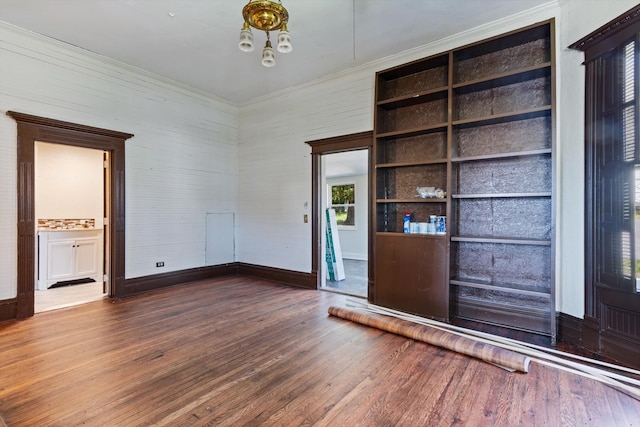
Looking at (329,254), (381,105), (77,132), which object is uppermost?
(381,105)

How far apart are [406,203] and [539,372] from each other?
7.44 ft

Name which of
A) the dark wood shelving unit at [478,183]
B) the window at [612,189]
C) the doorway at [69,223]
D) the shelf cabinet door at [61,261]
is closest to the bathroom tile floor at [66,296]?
the doorway at [69,223]

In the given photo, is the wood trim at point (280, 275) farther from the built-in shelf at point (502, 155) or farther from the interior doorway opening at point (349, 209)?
the built-in shelf at point (502, 155)

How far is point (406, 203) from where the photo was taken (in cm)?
414

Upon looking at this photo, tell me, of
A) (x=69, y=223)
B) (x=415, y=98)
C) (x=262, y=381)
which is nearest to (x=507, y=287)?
(x=415, y=98)

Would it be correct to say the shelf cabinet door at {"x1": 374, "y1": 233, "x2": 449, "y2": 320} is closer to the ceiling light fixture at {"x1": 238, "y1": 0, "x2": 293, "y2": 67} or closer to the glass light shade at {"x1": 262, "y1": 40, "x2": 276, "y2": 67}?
the glass light shade at {"x1": 262, "y1": 40, "x2": 276, "y2": 67}

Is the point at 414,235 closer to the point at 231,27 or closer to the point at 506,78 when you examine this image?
the point at 506,78

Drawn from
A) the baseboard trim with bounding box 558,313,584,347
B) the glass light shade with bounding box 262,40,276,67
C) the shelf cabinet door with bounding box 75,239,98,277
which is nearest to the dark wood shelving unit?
the baseboard trim with bounding box 558,313,584,347

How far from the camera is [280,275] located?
17.8ft

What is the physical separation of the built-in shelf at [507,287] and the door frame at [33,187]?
448 centimetres

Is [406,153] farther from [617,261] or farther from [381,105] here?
[617,261]

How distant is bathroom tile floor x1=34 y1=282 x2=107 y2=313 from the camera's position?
13.4 feet

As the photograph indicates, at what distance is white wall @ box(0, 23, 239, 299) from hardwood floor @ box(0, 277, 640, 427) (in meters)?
1.58

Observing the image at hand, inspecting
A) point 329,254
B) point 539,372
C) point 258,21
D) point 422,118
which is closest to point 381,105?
point 422,118
